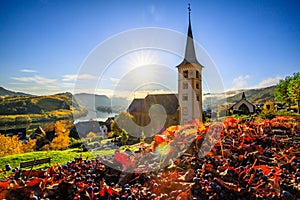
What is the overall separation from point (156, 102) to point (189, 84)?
20.8 ft

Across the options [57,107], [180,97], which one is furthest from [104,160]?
[57,107]

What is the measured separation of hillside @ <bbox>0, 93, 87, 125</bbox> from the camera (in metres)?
69.4

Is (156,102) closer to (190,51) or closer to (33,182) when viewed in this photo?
(190,51)

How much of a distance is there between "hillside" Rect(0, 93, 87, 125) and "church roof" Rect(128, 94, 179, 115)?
40194 mm

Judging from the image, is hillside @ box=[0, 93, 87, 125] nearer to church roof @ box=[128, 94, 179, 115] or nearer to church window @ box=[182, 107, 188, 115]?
church roof @ box=[128, 94, 179, 115]

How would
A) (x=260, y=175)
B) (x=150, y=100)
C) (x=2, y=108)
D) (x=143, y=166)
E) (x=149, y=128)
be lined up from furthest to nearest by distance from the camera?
(x=2, y=108) < (x=150, y=100) < (x=149, y=128) < (x=143, y=166) < (x=260, y=175)

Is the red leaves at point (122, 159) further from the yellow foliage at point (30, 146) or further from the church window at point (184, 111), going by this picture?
the yellow foliage at point (30, 146)

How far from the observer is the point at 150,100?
3203cm

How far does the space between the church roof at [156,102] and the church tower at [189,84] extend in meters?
1.67

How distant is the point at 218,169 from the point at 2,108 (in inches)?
3279

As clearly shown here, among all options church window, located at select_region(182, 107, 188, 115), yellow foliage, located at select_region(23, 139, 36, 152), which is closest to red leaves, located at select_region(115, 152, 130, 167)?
church window, located at select_region(182, 107, 188, 115)

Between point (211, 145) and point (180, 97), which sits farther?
point (180, 97)

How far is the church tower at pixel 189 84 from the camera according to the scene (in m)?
25.3

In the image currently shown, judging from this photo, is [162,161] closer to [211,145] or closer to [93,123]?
[211,145]
